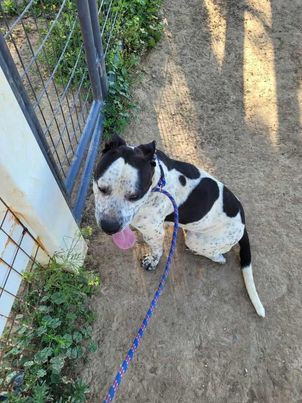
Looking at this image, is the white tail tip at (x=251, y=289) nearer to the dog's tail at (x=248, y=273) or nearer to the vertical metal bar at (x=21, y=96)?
the dog's tail at (x=248, y=273)

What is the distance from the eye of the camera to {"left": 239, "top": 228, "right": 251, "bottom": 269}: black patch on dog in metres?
3.49

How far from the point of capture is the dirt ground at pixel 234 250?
326cm

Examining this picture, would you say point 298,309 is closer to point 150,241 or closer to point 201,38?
point 150,241

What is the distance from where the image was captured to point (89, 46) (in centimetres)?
376

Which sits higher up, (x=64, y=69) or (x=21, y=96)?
(x=21, y=96)

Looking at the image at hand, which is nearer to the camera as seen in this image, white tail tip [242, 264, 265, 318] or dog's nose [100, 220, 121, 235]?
dog's nose [100, 220, 121, 235]

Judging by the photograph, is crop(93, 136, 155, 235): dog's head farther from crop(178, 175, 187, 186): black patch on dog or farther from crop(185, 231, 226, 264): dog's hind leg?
A: crop(185, 231, 226, 264): dog's hind leg

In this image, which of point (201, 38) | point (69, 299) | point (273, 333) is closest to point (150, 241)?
point (69, 299)

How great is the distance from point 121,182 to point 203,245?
1198 millimetres

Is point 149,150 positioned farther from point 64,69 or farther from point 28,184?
point 64,69

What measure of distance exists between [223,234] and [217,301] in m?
0.71

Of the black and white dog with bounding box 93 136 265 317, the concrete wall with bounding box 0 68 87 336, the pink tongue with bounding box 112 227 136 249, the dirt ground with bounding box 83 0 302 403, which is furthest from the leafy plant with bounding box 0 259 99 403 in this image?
the black and white dog with bounding box 93 136 265 317

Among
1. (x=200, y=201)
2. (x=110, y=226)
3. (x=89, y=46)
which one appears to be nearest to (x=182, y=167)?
(x=200, y=201)

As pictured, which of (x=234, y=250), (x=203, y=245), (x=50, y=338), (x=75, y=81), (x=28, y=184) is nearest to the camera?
(x=28, y=184)
